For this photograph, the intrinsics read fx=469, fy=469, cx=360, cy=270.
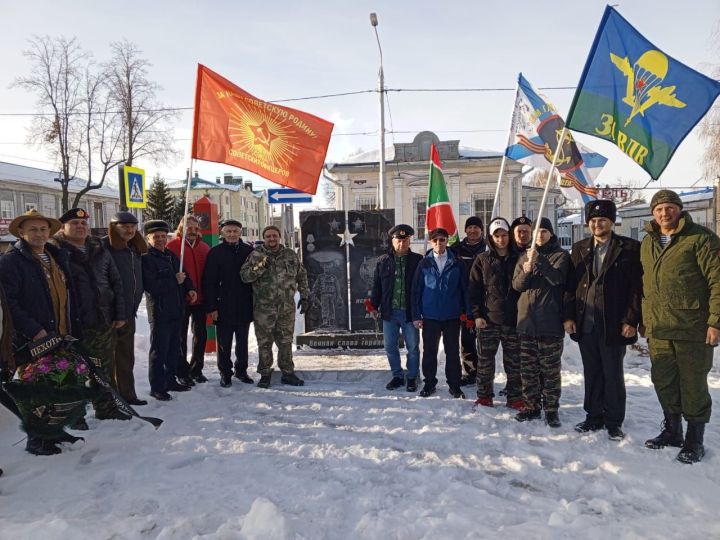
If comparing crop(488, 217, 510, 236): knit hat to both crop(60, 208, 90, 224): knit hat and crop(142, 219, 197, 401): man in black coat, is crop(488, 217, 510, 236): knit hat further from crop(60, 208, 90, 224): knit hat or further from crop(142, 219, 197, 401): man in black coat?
crop(60, 208, 90, 224): knit hat

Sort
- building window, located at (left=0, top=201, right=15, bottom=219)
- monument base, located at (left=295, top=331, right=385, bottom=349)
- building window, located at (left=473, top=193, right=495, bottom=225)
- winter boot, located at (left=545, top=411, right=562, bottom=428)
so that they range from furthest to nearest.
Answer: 1. building window, located at (left=0, top=201, right=15, bottom=219)
2. building window, located at (left=473, top=193, right=495, bottom=225)
3. monument base, located at (left=295, top=331, right=385, bottom=349)
4. winter boot, located at (left=545, top=411, right=562, bottom=428)

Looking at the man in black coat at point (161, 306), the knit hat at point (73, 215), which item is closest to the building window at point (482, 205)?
the man in black coat at point (161, 306)

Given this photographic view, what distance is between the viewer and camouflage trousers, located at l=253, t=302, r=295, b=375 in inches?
219

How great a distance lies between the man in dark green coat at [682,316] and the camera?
138 inches

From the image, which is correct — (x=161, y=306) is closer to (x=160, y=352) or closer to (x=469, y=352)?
(x=160, y=352)

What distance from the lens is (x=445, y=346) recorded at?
205 inches

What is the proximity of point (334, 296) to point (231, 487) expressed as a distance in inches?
162

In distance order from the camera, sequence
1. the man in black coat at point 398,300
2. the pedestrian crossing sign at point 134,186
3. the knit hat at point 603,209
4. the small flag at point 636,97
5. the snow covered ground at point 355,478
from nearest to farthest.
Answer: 1. the snow covered ground at point 355,478
2. the small flag at point 636,97
3. the knit hat at point 603,209
4. the man in black coat at point 398,300
5. the pedestrian crossing sign at point 134,186

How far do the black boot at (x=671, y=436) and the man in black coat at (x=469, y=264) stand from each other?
7.07 feet

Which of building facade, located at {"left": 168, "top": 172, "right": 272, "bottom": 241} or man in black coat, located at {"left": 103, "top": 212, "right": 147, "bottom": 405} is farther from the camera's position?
building facade, located at {"left": 168, "top": 172, "right": 272, "bottom": 241}

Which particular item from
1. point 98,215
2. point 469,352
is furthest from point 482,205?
point 98,215

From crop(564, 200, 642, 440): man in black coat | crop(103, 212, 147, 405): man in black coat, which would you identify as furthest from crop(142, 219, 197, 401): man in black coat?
crop(564, 200, 642, 440): man in black coat

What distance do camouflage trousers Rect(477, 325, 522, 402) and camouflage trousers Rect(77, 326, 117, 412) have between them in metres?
3.62

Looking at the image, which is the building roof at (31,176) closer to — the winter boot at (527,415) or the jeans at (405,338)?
the jeans at (405,338)
